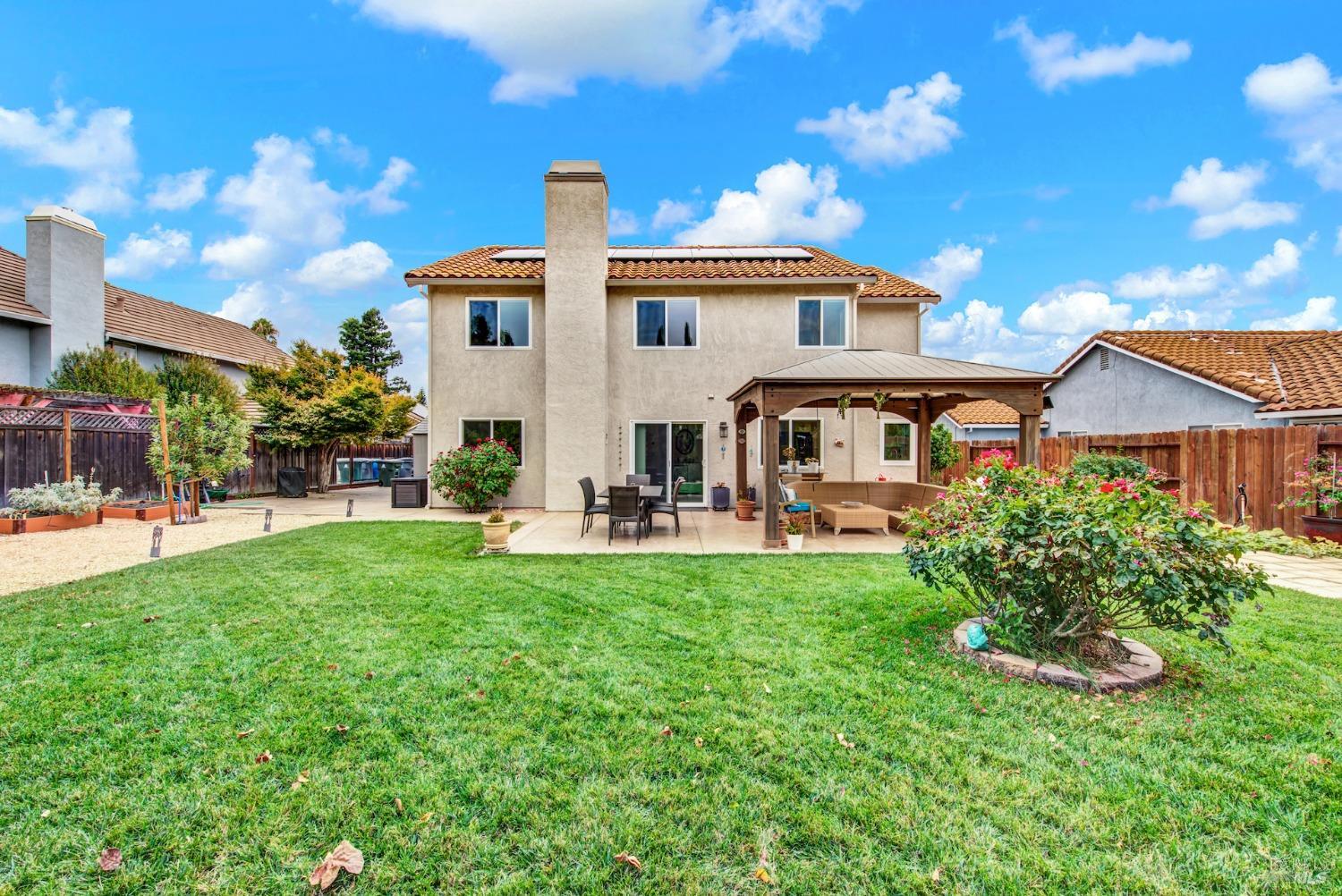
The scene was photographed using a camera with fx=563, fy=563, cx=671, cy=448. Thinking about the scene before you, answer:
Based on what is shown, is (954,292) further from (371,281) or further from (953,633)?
(371,281)

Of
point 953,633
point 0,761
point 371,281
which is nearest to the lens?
point 0,761

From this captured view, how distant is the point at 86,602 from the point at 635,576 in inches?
213

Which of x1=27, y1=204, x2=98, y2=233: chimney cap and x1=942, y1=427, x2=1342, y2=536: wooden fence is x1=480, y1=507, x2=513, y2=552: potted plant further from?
x1=27, y1=204, x2=98, y2=233: chimney cap

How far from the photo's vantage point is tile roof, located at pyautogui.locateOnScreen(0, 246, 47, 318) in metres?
13.9

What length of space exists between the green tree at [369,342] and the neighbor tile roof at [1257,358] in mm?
41146

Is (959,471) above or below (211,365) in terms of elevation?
below

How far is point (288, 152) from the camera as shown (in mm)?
15211

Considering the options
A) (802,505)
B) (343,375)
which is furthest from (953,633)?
(343,375)

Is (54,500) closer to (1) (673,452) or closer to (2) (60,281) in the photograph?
(2) (60,281)

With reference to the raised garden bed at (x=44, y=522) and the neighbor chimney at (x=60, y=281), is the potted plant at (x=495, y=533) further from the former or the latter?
the neighbor chimney at (x=60, y=281)

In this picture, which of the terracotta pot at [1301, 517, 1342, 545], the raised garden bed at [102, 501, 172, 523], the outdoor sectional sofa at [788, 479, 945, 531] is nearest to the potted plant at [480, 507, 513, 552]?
the outdoor sectional sofa at [788, 479, 945, 531]

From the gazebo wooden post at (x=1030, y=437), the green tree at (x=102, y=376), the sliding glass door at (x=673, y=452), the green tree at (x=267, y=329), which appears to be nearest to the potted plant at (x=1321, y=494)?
the gazebo wooden post at (x=1030, y=437)

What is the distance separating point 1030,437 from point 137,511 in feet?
55.7

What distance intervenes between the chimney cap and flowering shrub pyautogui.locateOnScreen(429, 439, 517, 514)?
12.3 meters
